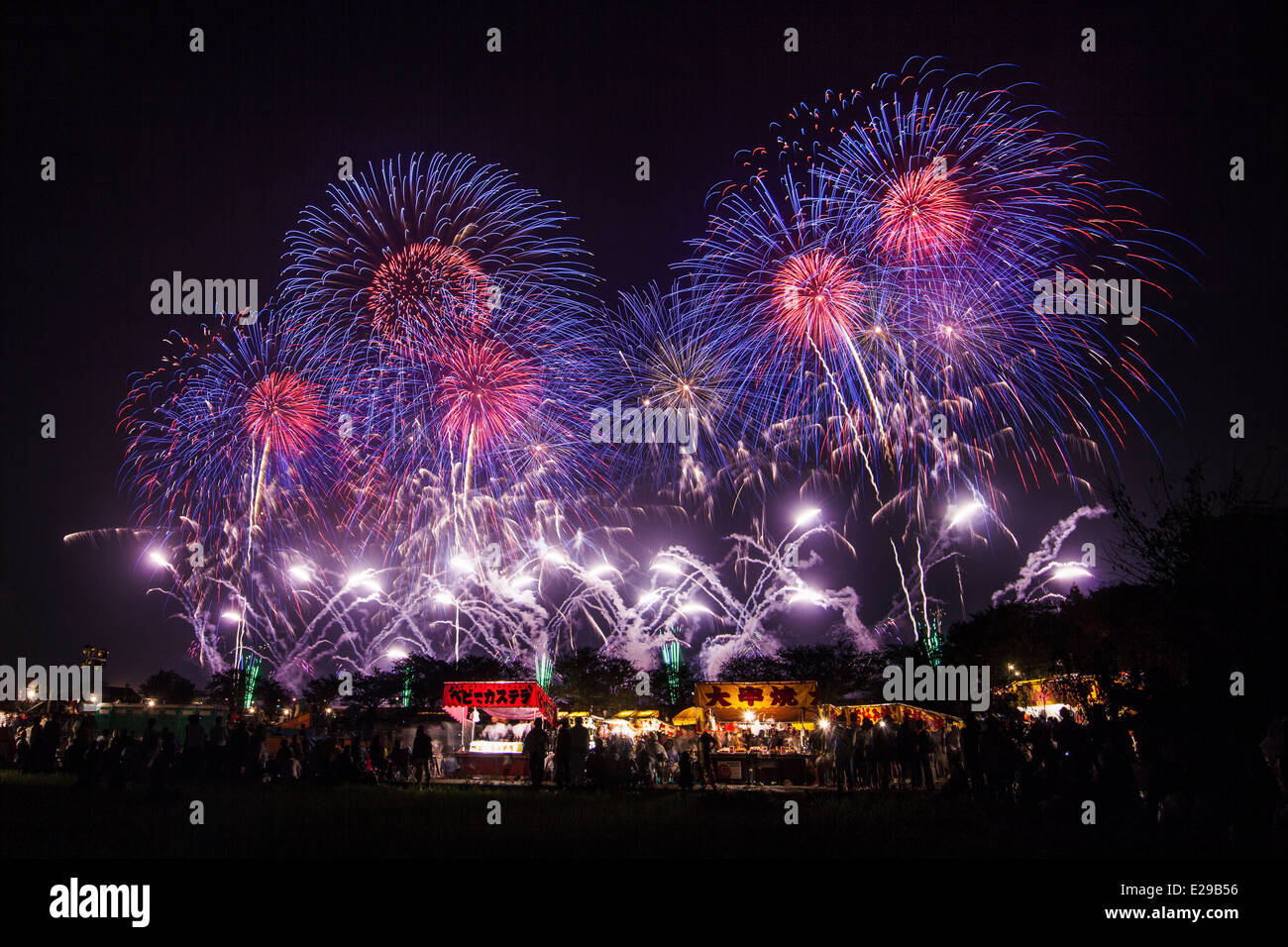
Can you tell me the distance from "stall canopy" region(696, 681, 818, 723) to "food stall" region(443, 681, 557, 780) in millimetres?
5415

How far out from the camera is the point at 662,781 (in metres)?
26.0

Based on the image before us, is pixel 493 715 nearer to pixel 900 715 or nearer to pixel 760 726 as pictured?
pixel 760 726

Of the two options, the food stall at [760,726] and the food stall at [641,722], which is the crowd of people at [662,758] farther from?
the food stall at [641,722]

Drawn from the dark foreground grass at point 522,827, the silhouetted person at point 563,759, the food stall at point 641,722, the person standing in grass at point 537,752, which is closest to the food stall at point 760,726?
the food stall at point 641,722

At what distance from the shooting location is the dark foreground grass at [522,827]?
448 inches

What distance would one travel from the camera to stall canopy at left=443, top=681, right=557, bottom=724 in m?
27.3

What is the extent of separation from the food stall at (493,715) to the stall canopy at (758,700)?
5.42m

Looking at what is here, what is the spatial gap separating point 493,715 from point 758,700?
890 centimetres

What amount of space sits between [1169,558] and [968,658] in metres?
38.5

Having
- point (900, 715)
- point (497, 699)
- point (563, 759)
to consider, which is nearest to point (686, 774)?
point (563, 759)

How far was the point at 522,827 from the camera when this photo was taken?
13617 millimetres
